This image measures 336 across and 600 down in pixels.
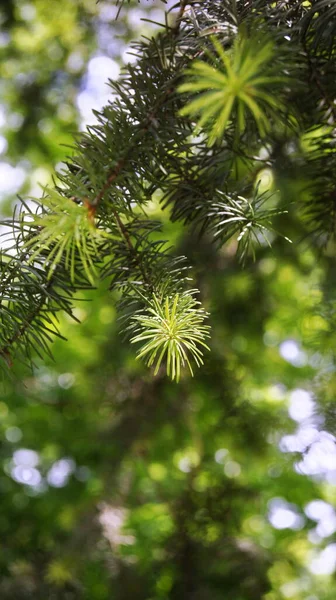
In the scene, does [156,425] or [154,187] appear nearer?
[154,187]

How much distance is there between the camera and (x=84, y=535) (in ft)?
5.18

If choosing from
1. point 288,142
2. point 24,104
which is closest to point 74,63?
point 24,104

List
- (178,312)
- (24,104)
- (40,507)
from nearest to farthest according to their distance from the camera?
(178,312) → (24,104) → (40,507)

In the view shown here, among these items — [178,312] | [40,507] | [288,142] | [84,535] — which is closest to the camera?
[178,312]

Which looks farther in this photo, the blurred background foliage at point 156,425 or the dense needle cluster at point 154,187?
the blurred background foliage at point 156,425

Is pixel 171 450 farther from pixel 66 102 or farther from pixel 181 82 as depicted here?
pixel 181 82

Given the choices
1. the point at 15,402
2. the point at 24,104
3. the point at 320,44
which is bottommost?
the point at 320,44

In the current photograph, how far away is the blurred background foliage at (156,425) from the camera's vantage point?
1.25m

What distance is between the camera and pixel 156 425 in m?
1.46

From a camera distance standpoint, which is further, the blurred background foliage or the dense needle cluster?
the blurred background foliage

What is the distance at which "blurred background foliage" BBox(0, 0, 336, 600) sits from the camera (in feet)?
4.09

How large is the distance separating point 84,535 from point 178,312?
1341mm

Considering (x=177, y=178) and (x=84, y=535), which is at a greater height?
(x=177, y=178)

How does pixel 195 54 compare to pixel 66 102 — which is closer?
pixel 195 54
